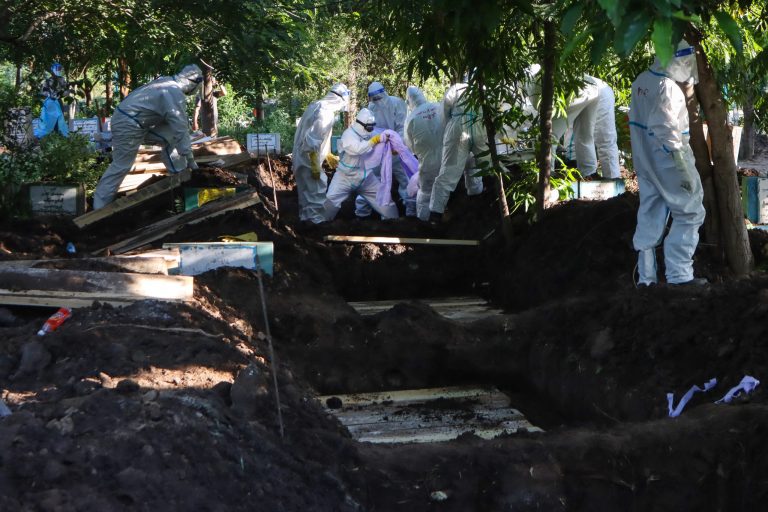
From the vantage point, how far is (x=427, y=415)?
584 cm

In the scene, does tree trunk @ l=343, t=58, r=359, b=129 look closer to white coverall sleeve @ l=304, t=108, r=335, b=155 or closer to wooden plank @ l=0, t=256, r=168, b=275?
white coverall sleeve @ l=304, t=108, r=335, b=155

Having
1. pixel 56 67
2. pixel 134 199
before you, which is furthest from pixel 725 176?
pixel 56 67

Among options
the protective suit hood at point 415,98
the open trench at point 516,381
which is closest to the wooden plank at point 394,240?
the open trench at point 516,381

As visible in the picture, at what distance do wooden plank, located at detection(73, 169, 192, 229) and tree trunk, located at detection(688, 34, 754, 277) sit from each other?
648 centimetres

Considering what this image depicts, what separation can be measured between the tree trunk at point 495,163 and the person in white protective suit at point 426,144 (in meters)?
2.20

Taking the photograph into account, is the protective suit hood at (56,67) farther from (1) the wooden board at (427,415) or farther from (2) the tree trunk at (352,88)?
(2) the tree trunk at (352,88)

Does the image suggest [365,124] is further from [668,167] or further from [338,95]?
[668,167]

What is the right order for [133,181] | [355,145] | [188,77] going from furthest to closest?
1. [133,181]
2. [188,77]
3. [355,145]

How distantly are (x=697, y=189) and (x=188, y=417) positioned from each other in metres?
4.58

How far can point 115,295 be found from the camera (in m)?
5.73

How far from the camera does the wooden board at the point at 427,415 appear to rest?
5.39m

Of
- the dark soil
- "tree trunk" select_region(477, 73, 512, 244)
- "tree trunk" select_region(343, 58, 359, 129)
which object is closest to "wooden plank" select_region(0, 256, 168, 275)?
the dark soil

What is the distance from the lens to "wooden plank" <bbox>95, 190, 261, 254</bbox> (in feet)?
30.4

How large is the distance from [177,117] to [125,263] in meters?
5.07
